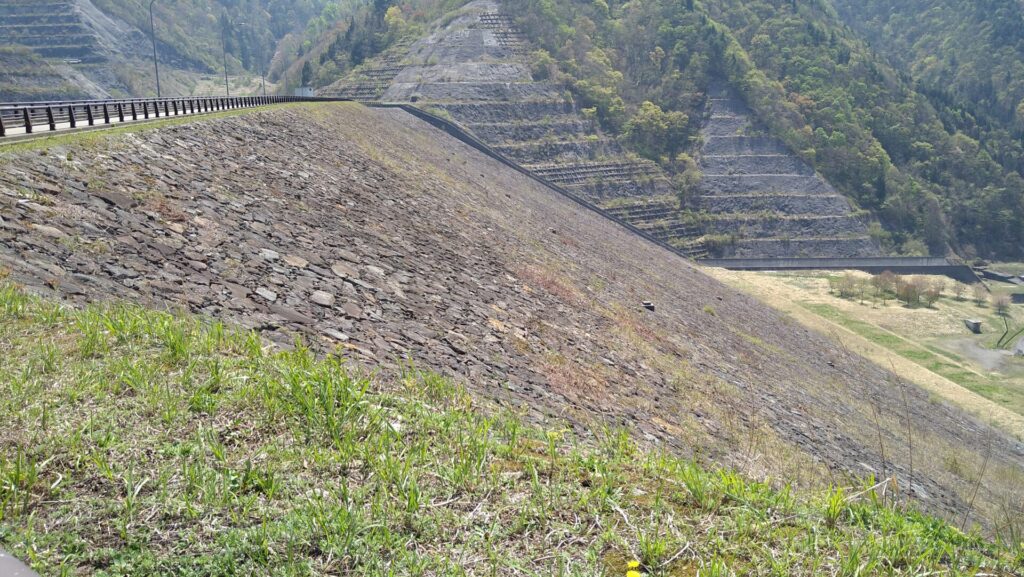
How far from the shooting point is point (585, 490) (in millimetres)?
4773

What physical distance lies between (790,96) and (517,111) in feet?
143

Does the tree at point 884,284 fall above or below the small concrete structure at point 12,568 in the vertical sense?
below

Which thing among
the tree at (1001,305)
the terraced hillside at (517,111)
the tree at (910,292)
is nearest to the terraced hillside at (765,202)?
the terraced hillside at (517,111)

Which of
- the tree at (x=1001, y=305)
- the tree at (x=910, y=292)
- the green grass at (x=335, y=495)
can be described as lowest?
the tree at (x=1001, y=305)

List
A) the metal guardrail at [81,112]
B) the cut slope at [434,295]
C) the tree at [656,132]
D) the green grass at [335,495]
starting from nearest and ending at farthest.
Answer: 1. the green grass at [335,495]
2. the cut slope at [434,295]
3. the metal guardrail at [81,112]
4. the tree at [656,132]

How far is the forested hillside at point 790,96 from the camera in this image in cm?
8031

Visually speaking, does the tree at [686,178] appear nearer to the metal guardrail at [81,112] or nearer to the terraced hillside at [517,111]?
the terraced hillside at [517,111]

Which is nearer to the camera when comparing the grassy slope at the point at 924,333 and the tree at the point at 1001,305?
the grassy slope at the point at 924,333

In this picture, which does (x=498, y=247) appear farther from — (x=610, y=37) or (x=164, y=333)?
(x=610, y=37)

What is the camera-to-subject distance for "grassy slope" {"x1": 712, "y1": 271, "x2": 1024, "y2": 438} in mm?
32406

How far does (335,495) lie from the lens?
4270 mm

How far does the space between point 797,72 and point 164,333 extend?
341 ft

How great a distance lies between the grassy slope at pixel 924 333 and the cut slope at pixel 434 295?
7.36 m

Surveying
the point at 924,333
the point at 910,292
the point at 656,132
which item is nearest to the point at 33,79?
the point at 656,132
